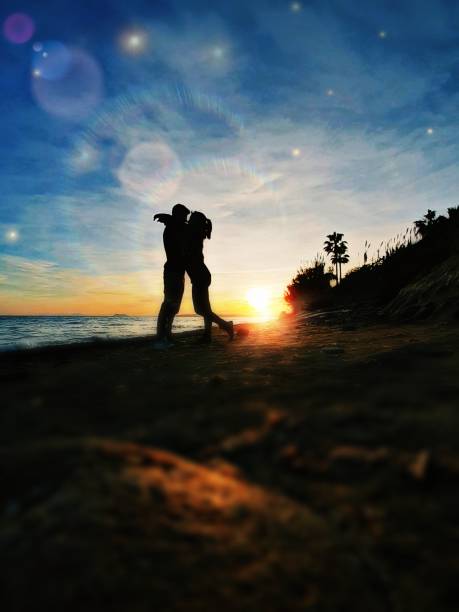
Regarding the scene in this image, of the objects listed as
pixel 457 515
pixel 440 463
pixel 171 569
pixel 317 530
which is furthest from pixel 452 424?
pixel 171 569

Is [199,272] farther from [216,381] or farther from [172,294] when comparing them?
[216,381]

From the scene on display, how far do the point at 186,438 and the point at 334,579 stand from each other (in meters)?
0.71

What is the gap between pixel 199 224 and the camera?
584 centimetres

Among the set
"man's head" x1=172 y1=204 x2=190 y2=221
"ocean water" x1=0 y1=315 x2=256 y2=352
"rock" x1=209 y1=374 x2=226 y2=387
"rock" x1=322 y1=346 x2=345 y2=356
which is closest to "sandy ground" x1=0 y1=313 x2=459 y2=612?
"rock" x1=209 y1=374 x2=226 y2=387

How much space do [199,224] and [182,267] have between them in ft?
2.79

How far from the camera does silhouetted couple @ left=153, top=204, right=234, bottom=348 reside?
5430 millimetres

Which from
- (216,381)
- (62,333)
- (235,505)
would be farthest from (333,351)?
(62,333)

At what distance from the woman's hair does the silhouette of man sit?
0.55ft

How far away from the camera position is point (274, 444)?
114cm

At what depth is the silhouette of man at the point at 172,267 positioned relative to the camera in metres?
5.39

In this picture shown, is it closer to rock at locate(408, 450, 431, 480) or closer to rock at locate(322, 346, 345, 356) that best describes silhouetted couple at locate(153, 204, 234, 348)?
rock at locate(322, 346, 345, 356)

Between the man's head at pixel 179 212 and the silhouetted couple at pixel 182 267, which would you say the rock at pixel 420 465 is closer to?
the silhouetted couple at pixel 182 267

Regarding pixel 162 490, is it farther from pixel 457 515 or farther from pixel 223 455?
pixel 457 515

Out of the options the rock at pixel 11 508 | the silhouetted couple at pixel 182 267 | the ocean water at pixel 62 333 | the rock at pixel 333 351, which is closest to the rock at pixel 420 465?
the rock at pixel 11 508
